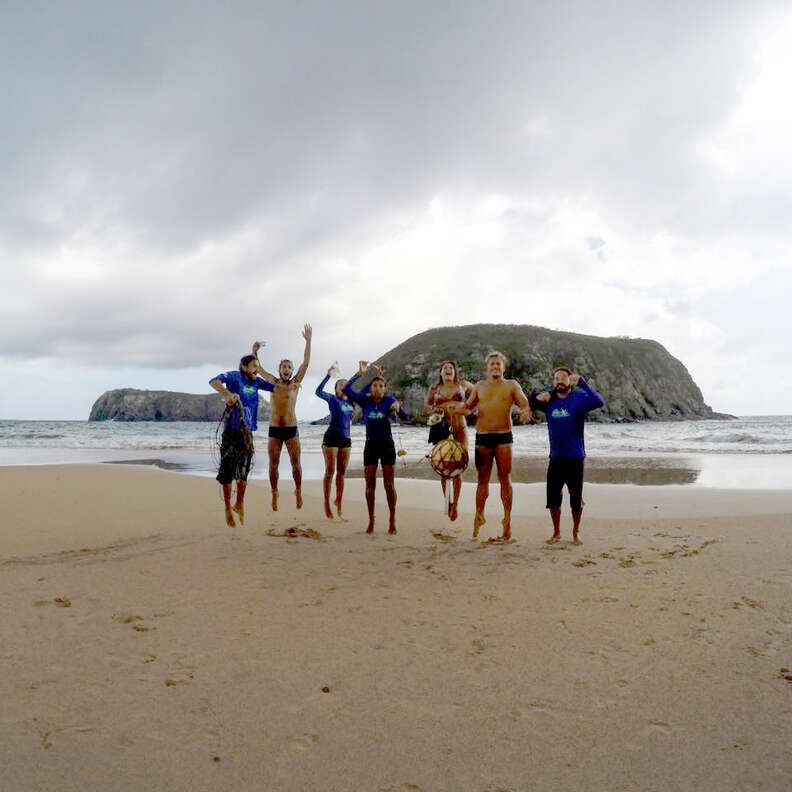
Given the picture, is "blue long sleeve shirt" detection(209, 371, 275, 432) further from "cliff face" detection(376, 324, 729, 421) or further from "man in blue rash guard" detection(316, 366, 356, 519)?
"cliff face" detection(376, 324, 729, 421)

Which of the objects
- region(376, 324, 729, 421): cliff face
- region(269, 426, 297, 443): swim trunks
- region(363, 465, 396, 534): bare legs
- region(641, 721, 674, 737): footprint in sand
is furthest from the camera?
region(376, 324, 729, 421): cliff face

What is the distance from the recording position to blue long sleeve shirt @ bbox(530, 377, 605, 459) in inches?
312

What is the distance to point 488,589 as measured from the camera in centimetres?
546

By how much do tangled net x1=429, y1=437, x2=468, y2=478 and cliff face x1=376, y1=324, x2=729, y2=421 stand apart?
50.9 m

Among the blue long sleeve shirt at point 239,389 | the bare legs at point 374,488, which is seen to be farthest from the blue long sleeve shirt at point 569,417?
the blue long sleeve shirt at point 239,389

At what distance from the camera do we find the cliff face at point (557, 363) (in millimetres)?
64938

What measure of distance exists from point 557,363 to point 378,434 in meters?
63.8

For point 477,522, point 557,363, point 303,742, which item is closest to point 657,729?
point 303,742

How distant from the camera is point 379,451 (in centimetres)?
842

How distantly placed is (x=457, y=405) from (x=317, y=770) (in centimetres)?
631

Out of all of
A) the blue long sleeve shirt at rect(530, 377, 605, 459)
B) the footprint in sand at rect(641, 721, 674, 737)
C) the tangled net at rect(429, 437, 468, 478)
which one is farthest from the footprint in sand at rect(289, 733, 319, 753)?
the blue long sleeve shirt at rect(530, 377, 605, 459)

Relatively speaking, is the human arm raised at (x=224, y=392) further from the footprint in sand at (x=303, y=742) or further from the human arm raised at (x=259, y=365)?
the footprint in sand at (x=303, y=742)

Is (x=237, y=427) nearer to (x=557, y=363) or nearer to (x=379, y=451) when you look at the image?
(x=379, y=451)

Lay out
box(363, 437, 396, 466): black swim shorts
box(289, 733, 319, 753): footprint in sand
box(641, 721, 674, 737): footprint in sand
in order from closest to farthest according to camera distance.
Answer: box(289, 733, 319, 753): footprint in sand
box(641, 721, 674, 737): footprint in sand
box(363, 437, 396, 466): black swim shorts
